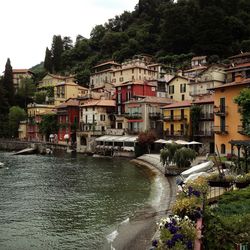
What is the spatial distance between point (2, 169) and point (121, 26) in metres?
127

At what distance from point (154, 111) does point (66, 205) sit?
43.5 m

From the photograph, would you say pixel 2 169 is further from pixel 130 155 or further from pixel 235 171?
pixel 235 171

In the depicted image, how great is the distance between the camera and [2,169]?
5016 cm

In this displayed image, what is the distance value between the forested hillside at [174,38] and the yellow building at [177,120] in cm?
4111

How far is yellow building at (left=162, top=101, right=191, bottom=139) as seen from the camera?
59.0 m

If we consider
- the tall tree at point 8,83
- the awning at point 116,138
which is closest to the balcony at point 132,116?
the awning at point 116,138

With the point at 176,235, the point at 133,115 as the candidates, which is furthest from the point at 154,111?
the point at 176,235

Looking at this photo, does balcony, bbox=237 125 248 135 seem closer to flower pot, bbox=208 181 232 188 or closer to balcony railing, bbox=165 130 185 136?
balcony railing, bbox=165 130 185 136

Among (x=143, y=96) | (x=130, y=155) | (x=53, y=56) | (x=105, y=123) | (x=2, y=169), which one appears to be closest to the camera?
(x=2, y=169)

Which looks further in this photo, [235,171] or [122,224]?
[235,171]

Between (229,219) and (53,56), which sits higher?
(53,56)

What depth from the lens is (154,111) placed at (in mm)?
68625

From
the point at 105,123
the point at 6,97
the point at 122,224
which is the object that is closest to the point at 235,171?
the point at 122,224

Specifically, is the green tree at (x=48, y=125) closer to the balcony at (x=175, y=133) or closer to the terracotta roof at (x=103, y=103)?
the terracotta roof at (x=103, y=103)
